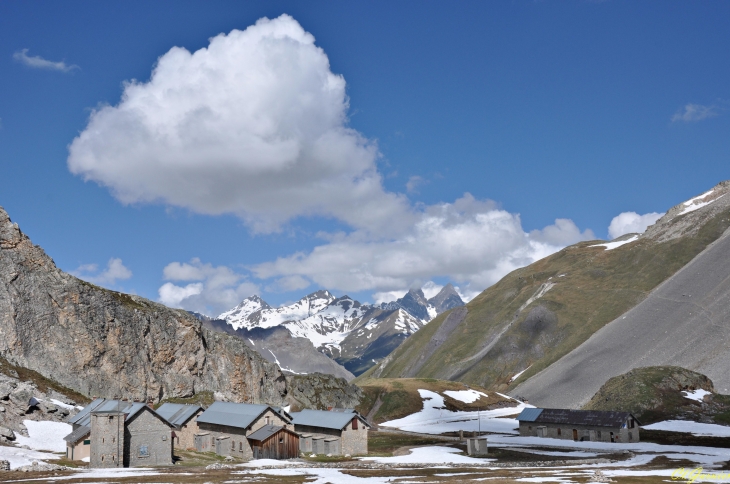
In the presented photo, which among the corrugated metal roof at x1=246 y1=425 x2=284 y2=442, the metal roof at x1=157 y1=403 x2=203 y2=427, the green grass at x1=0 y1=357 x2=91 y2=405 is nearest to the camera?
the corrugated metal roof at x1=246 y1=425 x2=284 y2=442

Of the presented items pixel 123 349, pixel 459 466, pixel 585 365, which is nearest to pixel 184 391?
pixel 123 349

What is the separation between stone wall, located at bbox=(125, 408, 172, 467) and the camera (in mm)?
75688

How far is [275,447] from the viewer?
290 ft

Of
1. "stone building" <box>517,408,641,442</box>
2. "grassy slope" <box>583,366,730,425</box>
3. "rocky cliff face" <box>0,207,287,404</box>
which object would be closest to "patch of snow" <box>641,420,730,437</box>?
"grassy slope" <box>583,366,730,425</box>

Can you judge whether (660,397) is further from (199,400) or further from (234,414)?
(199,400)

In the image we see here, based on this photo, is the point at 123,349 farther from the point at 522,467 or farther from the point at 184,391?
the point at 522,467

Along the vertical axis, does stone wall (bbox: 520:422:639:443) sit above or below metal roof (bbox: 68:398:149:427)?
below

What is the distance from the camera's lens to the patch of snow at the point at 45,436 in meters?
80.1

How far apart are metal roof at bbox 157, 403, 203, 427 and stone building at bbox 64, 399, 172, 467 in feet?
49.4

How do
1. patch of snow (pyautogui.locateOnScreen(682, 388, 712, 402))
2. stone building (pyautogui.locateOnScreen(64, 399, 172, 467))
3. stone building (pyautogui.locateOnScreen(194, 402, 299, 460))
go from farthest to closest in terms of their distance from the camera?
1. patch of snow (pyautogui.locateOnScreen(682, 388, 712, 402))
2. stone building (pyautogui.locateOnScreen(194, 402, 299, 460))
3. stone building (pyautogui.locateOnScreen(64, 399, 172, 467))

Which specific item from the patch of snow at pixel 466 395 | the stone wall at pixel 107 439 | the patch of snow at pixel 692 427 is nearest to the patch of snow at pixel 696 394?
the patch of snow at pixel 692 427

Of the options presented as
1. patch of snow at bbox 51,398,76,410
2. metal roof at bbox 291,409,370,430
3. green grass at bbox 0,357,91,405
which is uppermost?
green grass at bbox 0,357,91,405

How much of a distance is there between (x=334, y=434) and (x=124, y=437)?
31.8 metres

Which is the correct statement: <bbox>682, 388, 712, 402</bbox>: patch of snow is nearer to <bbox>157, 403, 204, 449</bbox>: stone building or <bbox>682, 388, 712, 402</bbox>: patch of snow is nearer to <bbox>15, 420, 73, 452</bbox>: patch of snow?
<bbox>157, 403, 204, 449</bbox>: stone building
